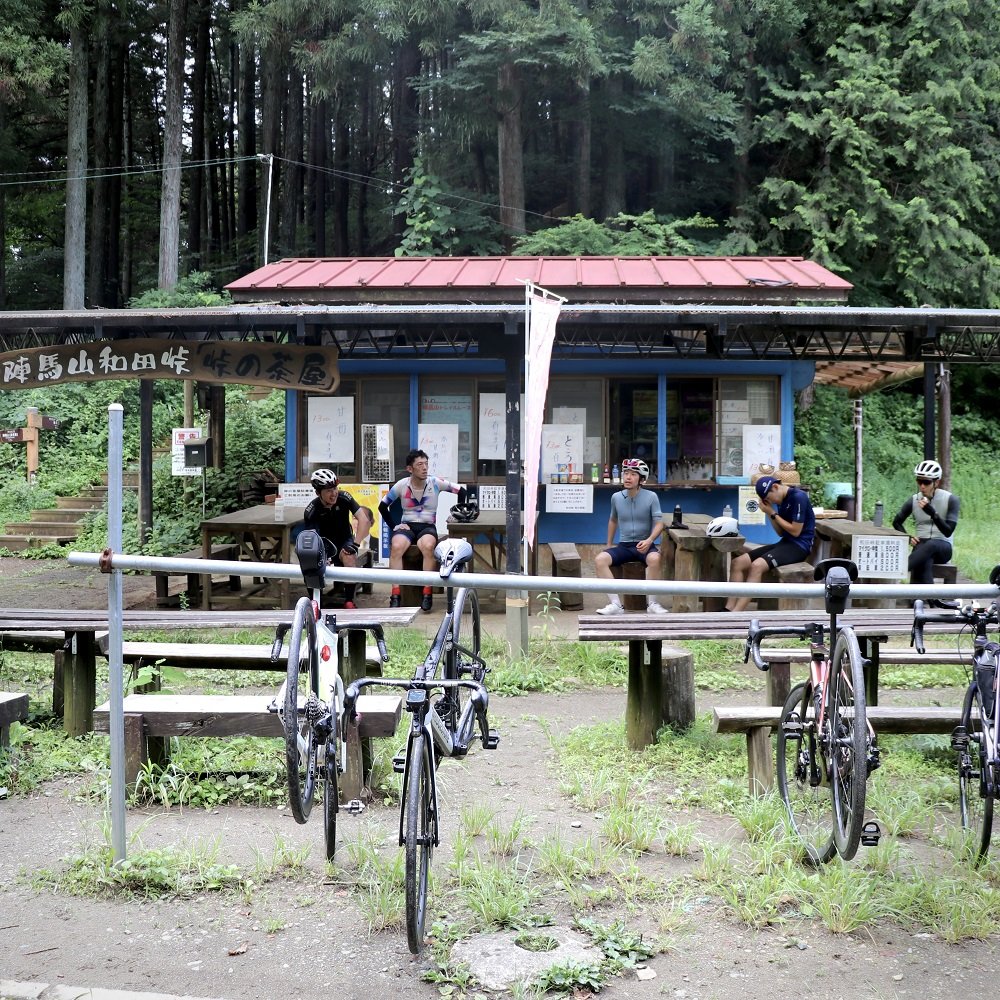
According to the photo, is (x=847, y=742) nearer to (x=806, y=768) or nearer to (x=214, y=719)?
(x=806, y=768)

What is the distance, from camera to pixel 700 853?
179 inches

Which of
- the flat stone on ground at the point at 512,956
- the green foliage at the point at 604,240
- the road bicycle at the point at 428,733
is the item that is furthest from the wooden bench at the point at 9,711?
the green foliage at the point at 604,240

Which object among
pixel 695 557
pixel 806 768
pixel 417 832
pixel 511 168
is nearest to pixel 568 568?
pixel 695 557

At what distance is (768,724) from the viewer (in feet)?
16.6

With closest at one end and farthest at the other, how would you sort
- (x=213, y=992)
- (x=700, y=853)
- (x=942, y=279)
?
(x=213, y=992) → (x=700, y=853) → (x=942, y=279)

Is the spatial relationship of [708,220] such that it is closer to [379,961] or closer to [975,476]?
[975,476]

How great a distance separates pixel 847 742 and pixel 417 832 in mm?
1503

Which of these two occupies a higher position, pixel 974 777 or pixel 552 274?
pixel 552 274

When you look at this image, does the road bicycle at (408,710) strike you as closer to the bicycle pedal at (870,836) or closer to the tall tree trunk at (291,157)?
the bicycle pedal at (870,836)

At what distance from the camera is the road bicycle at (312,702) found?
3.71 m

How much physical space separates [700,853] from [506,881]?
967mm

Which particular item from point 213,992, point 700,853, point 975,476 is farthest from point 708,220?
point 213,992

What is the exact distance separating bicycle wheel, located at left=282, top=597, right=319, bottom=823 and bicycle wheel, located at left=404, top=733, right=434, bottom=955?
427 mm

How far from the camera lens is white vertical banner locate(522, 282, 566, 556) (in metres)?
8.27
